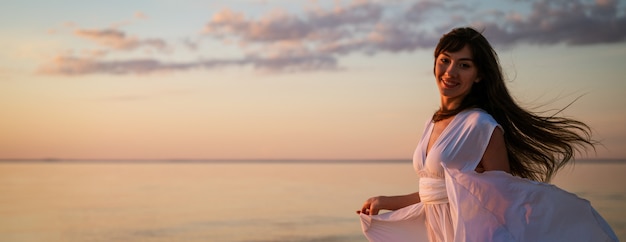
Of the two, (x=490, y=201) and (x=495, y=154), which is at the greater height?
(x=495, y=154)

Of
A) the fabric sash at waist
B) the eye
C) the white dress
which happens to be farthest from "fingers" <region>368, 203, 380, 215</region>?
the eye

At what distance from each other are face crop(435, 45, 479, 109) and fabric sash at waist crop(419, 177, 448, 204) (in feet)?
1.11

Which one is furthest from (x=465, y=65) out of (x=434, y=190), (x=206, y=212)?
(x=206, y=212)

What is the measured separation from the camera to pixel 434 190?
3.36 metres

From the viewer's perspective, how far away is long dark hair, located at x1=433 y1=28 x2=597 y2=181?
10.8ft

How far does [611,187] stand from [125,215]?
906 cm

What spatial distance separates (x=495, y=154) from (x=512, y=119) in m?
0.18

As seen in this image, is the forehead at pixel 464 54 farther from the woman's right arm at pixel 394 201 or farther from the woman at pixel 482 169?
the woman's right arm at pixel 394 201

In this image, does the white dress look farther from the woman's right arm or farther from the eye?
the woman's right arm

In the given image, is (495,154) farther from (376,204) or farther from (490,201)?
(376,204)

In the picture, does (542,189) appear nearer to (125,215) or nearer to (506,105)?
(506,105)

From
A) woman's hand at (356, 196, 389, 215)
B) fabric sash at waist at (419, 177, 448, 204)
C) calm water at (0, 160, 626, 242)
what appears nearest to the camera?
fabric sash at waist at (419, 177, 448, 204)

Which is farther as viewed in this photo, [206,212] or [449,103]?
[206,212]

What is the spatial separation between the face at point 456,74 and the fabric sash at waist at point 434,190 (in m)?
0.34
